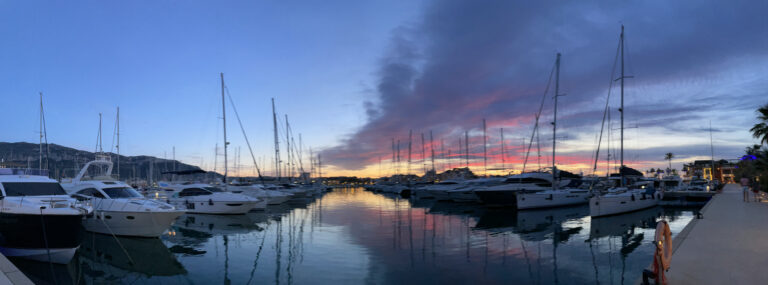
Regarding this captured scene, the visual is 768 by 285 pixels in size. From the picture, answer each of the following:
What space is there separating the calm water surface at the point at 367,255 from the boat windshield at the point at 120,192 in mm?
1982

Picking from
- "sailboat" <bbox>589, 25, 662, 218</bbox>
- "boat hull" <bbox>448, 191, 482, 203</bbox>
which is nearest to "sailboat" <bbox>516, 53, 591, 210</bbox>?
"sailboat" <bbox>589, 25, 662, 218</bbox>

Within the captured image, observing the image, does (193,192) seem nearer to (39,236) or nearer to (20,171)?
(20,171)

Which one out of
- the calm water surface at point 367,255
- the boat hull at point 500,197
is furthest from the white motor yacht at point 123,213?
the boat hull at point 500,197

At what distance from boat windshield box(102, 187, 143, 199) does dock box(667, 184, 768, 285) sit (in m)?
20.8

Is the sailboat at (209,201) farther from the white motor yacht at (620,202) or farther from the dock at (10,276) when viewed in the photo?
the white motor yacht at (620,202)

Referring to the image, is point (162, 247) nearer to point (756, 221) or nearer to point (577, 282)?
point (577, 282)

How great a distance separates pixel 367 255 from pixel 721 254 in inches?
392

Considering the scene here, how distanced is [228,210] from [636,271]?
24288 mm

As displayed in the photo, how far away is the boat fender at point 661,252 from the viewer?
660 centimetres

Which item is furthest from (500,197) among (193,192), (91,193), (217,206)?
Result: (91,193)

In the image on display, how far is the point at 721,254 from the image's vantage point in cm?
952

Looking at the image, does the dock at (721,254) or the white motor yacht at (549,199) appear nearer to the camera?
the dock at (721,254)

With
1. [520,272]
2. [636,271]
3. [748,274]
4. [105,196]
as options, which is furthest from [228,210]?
[748,274]

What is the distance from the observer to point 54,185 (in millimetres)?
15141
